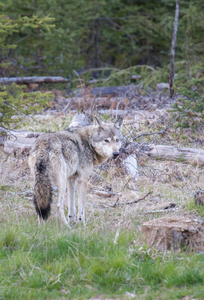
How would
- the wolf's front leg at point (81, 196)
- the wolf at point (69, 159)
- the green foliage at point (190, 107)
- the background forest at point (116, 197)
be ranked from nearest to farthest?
the background forest at point (116, 197), the wolf at point (69, 159), the wolf's front leg at point (81, 196), the green foliage at point (190, 107)

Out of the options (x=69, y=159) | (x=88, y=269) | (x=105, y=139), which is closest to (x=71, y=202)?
(x=69, y=159)

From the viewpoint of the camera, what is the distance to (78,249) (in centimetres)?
516

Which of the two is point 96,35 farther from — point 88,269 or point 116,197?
point 88,269

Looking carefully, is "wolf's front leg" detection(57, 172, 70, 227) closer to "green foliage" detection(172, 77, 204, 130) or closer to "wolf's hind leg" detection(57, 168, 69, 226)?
"wolf's hind leg" detection(57, 168, 69, 226)

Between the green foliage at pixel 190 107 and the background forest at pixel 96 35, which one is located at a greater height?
the background forest at pixel 96 35

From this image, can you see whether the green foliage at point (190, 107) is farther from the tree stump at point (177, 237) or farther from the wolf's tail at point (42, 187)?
the tree stump at point (177, 237)

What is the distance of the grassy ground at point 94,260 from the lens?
4352 mm

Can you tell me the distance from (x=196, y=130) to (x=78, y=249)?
7.75 m

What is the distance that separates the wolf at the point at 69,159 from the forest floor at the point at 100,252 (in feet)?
1.10

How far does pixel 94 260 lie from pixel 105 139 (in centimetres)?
308

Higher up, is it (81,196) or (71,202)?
(81,196)

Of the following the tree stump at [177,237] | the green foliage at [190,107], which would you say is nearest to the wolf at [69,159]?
the tree stump at [177,237]

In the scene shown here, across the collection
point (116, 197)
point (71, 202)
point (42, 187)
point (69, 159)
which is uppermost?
point (69, 159)

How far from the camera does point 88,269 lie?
465 cm
